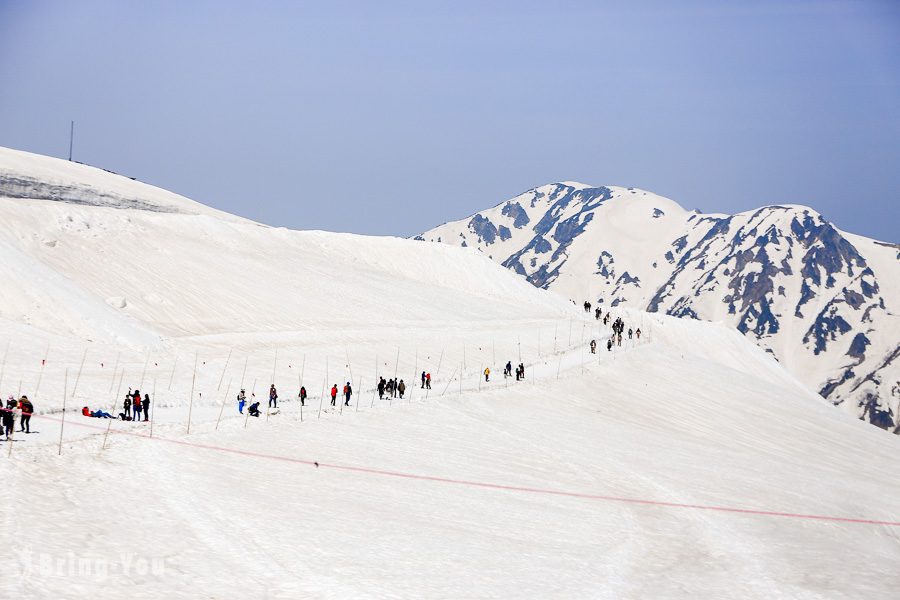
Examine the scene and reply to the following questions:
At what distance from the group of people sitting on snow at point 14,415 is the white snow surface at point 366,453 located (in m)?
0.70

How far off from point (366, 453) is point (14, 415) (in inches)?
404

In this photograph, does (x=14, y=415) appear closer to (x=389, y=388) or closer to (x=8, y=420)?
(x=8, y=420)

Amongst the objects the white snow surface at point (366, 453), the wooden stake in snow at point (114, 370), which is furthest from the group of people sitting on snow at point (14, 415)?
the wooden stake in snow at point (114, 370)

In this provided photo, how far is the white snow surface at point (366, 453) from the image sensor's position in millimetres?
20109

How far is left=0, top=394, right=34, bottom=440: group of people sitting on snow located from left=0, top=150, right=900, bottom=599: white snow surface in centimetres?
70

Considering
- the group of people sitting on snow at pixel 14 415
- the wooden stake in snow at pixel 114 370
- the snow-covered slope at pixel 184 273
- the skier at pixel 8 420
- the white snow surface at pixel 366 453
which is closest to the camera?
the white snow surface at pixel 366 453

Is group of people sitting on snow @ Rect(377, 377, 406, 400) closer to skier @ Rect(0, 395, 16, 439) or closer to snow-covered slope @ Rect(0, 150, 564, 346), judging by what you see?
snow-covered slope @ Rect(0, 150, 564, 346)

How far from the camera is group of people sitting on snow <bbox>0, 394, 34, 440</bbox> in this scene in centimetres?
2533

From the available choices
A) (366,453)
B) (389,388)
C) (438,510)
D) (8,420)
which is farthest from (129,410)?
(389,388)

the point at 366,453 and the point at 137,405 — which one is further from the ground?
the point at 137,405

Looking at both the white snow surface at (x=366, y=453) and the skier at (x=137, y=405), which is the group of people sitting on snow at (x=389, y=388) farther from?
the skier at (x=137, y=405)

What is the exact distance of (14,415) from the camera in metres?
26.2

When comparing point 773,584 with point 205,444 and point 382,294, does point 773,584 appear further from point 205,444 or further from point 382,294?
point 382,294

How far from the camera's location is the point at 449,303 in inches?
3297
